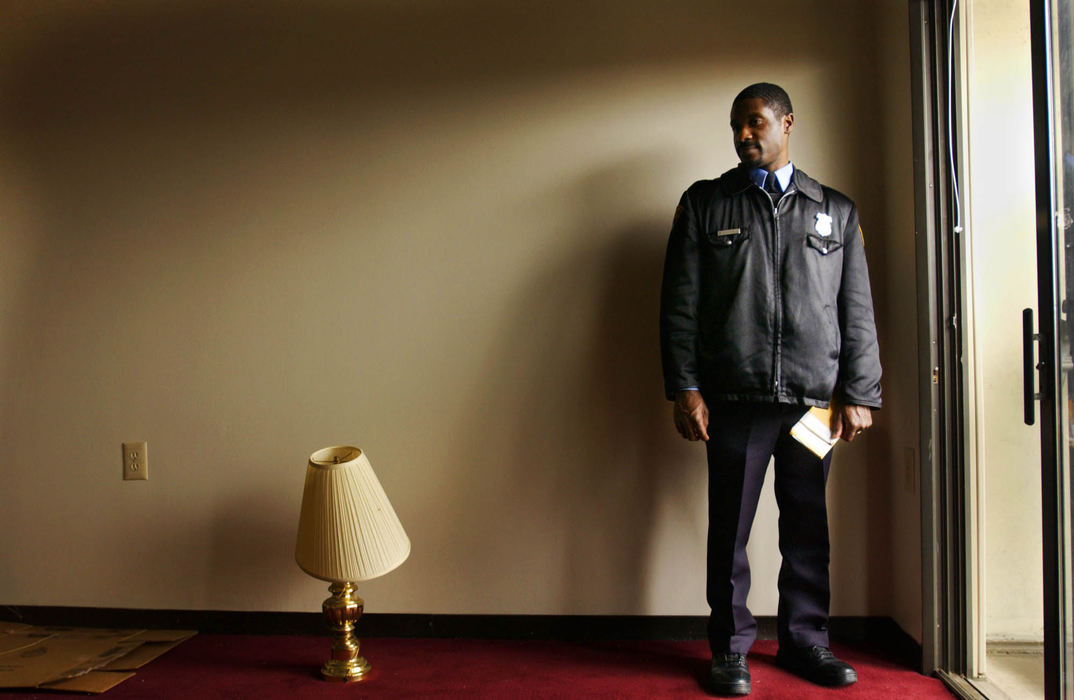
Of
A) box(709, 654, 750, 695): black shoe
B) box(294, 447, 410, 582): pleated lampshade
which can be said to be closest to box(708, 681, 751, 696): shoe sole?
box(709, 654, 750, 695): black shoe

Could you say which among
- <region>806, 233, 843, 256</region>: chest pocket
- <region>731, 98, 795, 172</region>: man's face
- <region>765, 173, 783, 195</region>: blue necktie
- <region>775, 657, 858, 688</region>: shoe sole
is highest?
<region>731, 98, 795, 172</region>: man's face

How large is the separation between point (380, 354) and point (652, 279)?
2.71ft

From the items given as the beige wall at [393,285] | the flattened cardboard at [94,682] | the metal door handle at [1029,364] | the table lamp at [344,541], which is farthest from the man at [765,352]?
the flattened cardboard at [94,682]

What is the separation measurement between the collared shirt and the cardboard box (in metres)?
2.02

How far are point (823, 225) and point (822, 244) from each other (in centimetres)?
5

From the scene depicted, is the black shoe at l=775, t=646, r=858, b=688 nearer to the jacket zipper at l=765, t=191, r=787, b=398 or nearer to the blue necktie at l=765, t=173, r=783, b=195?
the jacket zipper at l=765, t=191, r=787, b=398

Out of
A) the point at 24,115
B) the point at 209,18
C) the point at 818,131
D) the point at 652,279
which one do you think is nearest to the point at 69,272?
the point at 24,115

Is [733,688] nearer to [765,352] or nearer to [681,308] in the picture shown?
[765,352]

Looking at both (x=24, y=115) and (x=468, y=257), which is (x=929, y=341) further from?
(x=24, y=115)

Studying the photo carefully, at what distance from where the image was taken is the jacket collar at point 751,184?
1752mm

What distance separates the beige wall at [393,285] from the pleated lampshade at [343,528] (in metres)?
0.27

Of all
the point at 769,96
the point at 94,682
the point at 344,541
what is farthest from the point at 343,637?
the point at 769,96

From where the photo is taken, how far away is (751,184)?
1763 millimetres

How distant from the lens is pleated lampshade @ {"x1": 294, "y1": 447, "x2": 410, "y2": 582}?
1.81 meters
